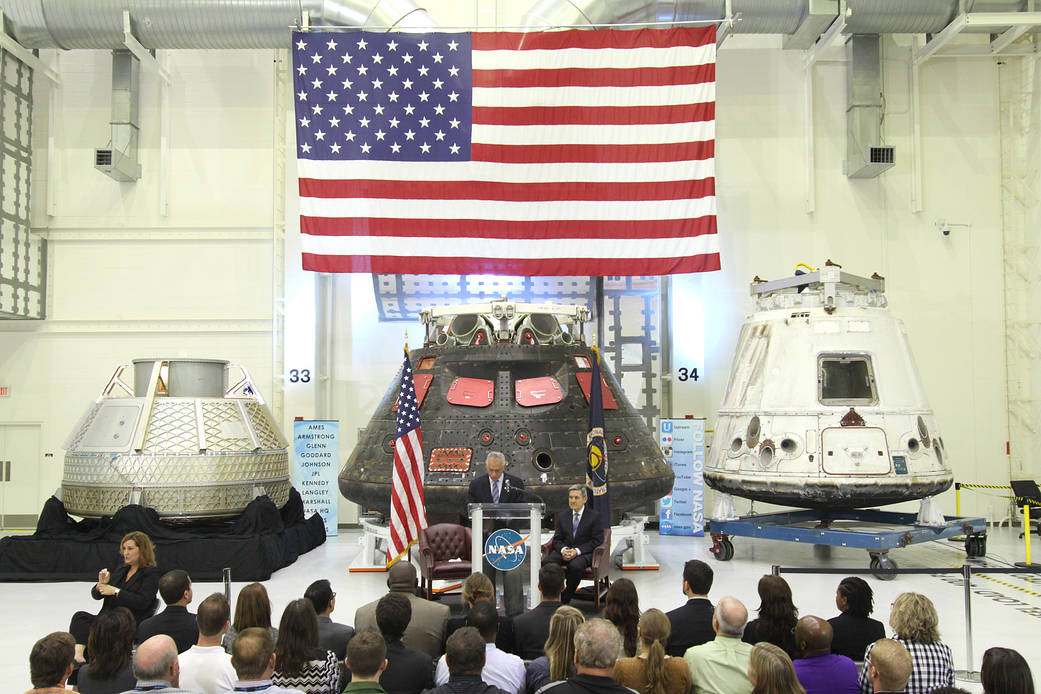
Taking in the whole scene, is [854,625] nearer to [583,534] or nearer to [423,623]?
[423,623]

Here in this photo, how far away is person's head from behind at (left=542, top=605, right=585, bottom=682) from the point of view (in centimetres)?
373

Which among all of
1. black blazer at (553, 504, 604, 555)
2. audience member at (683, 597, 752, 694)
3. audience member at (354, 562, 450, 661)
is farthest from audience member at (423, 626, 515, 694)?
black blazer at (553, 504, 604, 555)

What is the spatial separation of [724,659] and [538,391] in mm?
6012

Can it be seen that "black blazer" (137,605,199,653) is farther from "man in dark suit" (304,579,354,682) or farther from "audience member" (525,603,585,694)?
"audience member" (525,603,585,694)

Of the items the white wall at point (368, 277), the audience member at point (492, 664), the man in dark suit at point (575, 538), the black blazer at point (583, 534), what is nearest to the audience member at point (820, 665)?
the audience member at point (492, 664)

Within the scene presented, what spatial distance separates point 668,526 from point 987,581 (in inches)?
179

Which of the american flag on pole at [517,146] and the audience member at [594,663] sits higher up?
the american flag on pole at [517,146]

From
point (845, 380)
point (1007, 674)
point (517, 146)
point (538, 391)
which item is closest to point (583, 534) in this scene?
point (538, 391)

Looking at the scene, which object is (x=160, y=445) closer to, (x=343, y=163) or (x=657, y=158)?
(x=343, y=163)

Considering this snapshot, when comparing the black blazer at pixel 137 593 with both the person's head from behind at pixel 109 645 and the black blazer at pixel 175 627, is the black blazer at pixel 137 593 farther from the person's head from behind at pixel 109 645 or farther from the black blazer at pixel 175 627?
the person's head from behind at pixel 109 645

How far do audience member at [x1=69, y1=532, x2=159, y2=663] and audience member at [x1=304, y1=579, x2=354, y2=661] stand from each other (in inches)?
59.6

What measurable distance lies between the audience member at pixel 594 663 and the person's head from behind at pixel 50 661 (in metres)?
1.89

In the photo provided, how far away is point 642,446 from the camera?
9953 mm

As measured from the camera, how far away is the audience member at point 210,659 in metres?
3.73
